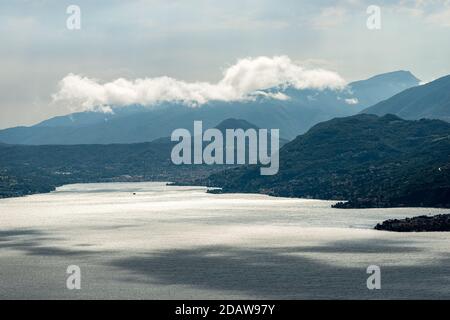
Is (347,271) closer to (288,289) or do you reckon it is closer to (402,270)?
(402,270)
